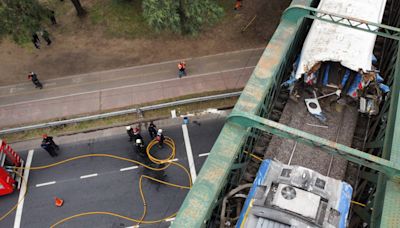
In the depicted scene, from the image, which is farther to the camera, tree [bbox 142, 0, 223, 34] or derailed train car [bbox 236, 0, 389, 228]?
tree [bbox 142, 0, 223, 34]

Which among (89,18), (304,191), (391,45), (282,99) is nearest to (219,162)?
(304,191)

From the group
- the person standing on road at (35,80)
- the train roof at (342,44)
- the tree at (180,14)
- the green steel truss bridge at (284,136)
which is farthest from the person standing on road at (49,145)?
the train roof at (342,44)

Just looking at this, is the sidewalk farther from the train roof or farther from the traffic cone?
the train roof

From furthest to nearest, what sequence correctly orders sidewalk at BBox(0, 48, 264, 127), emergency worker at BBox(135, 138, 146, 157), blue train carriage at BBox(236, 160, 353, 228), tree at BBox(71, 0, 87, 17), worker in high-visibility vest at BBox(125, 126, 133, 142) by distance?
tree at BBox(71, 0, 87, 17)
sidewalk at BBox(0, 48, 264, 127)
worker in high-visibility vest at BBox(125, 126, 133, 142)
emergency worker at BBox(135, 138, 146, 157)
blue train carriage at BBox(236, 160, 353, 228)

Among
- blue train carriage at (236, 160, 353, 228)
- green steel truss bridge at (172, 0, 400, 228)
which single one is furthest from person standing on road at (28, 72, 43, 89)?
blue train carriage at (236, 160, 353, 228)

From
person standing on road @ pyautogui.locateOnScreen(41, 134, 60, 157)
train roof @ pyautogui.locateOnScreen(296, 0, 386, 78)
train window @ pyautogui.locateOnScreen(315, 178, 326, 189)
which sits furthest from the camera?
person standing on road @ pyautogui.locateOnScreen(41, 134, 60, 157)
